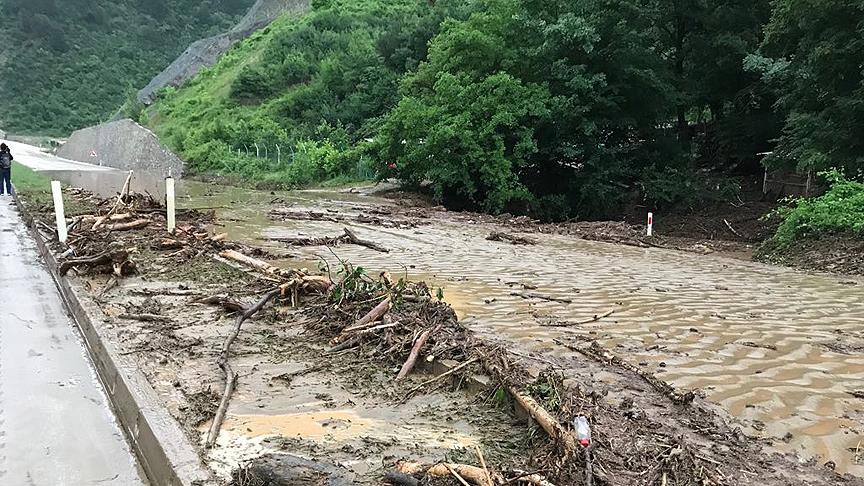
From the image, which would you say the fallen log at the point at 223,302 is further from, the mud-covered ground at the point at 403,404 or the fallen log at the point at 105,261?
the fallen log at the point at 105,261

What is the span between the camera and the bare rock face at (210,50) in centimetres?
6575

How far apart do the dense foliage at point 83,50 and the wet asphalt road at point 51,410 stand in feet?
259

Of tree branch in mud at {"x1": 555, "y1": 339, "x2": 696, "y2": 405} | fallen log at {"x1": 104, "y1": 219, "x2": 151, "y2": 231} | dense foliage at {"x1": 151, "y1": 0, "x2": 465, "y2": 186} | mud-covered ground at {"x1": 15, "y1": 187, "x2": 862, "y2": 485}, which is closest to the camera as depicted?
mud-covered ground at {"x1": 15, "y1": 187, "x2": 862, "y2": 485}

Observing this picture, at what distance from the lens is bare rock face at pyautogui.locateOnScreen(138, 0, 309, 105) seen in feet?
216

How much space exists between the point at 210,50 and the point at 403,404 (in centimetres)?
7021

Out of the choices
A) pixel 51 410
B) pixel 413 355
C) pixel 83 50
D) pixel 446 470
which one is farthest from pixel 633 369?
pixel 83 50

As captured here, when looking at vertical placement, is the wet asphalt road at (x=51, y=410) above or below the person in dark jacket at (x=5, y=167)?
below

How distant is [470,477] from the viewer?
11.9 feet

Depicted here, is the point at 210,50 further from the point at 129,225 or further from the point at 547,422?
the point at 547,422

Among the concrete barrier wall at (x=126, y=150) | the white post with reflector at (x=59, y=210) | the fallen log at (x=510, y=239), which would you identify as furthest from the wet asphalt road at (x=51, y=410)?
the concrete barrier wall at (x=126, y=150)

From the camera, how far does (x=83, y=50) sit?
9381cm

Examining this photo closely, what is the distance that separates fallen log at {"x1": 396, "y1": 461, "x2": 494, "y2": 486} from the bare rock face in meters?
66.7

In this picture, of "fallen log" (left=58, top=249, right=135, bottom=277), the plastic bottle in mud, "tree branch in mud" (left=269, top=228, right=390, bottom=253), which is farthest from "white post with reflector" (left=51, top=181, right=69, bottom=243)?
the plastic bottle in mud

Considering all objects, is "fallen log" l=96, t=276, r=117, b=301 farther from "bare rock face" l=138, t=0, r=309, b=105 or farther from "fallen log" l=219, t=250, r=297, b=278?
"bare rock face" l=138, t=0, r=309, b=105
